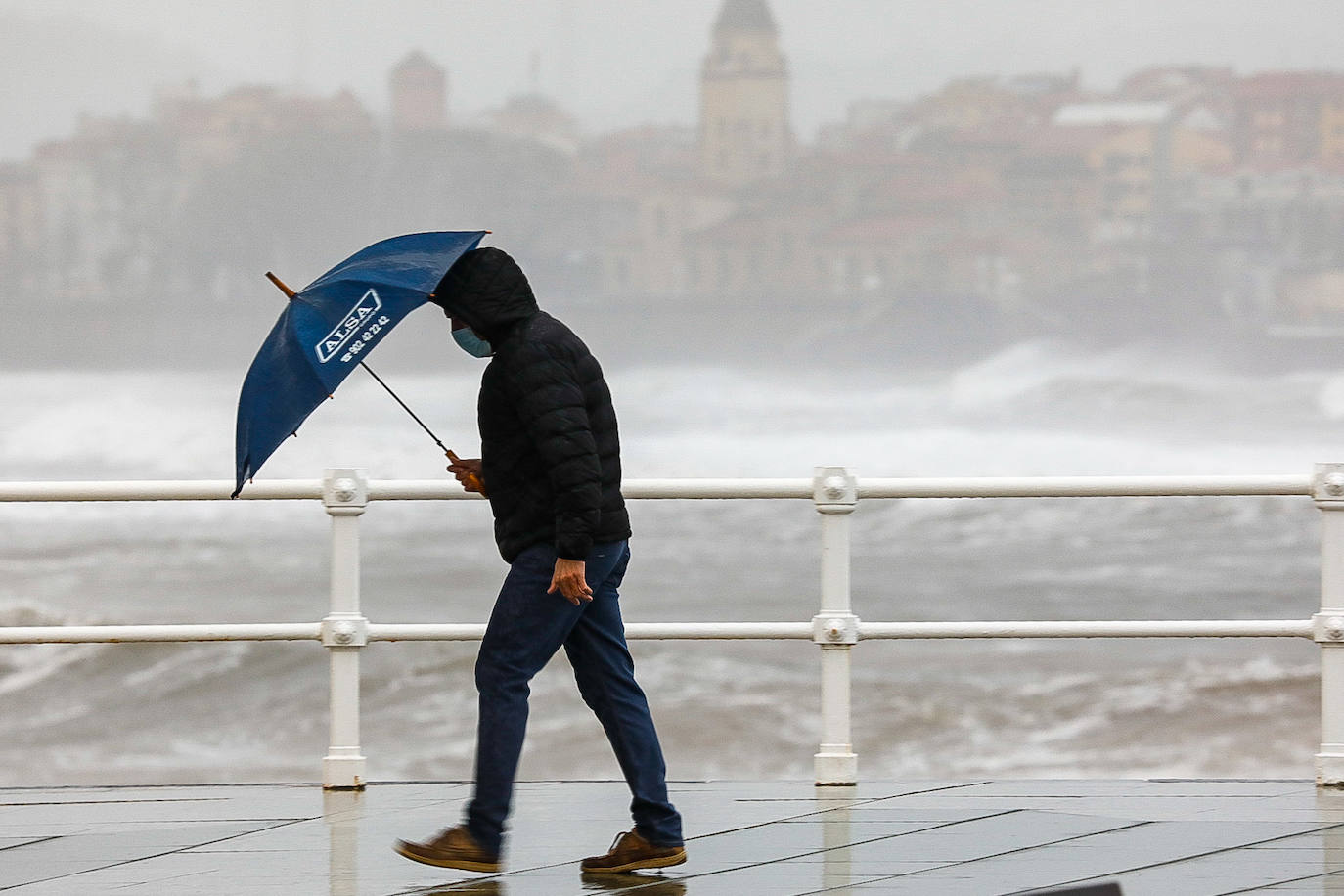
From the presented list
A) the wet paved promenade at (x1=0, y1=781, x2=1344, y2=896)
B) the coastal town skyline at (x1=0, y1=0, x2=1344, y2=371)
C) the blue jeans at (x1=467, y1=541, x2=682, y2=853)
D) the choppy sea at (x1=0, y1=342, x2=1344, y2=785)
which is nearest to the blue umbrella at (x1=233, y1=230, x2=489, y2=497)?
the blue jeans at (x1=467, y1=541, x2=682, y2=853)

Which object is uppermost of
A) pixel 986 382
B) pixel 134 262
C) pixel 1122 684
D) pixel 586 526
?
pixel 134 262

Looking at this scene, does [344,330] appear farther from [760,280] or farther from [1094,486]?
[760,280]

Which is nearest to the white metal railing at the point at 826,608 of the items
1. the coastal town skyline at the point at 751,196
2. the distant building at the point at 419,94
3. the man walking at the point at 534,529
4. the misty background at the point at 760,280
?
the man walking at the point at 534,529

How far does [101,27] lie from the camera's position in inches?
3339

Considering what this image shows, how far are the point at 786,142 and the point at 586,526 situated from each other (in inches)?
3349

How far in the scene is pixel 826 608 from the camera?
20.4 ft

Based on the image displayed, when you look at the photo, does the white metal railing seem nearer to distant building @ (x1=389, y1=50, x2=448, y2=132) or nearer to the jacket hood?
the jacket hood

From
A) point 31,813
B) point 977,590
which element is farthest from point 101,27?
point 31,813

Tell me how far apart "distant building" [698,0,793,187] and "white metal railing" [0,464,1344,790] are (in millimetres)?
77042

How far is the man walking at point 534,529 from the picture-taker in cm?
452

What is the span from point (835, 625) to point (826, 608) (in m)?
0.08

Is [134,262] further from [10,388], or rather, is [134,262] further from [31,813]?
[31,813]

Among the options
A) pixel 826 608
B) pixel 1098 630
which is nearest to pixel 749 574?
pixel 826 608

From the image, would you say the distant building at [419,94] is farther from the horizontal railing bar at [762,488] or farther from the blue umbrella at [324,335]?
the blue umbrella at [324,335]
